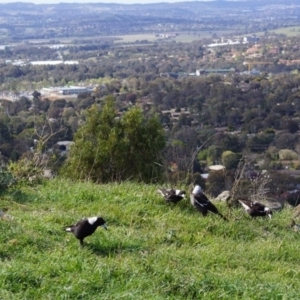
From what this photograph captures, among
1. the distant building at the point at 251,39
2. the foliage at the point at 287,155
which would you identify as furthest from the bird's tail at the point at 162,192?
the distant building at the point at 251,39

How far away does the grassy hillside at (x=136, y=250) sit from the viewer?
339 cm

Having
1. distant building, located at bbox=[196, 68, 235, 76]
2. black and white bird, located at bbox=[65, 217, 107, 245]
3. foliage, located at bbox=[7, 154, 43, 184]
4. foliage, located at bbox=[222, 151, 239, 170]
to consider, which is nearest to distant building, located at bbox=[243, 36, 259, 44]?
distant building, located at bbox=[196, 68, 235, 76]

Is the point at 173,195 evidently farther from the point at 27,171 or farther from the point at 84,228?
the point at 27,171

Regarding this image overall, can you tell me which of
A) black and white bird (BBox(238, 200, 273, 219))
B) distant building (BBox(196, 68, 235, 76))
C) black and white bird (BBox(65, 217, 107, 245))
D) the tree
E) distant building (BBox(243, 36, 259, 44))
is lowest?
distant building (BBox(243, 36, 259, 44))

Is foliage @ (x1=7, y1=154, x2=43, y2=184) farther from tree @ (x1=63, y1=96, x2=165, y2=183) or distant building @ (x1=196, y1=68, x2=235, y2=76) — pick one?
distant building @ (x1=196, y1=68, x2=235, y2=76)

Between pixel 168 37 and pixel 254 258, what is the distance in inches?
2999

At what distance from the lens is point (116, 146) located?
31.6 feet

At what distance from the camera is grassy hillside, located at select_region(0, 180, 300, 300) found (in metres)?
3.39

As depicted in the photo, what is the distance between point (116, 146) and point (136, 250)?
5589 millimetres

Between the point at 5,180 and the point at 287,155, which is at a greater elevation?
the point at 5,180

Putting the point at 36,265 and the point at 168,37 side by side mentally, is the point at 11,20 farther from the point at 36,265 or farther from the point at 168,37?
the point at 36,265

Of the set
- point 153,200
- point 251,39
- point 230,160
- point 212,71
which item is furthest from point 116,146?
point 251,39

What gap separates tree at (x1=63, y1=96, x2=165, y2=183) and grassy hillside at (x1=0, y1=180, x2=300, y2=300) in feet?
7.83

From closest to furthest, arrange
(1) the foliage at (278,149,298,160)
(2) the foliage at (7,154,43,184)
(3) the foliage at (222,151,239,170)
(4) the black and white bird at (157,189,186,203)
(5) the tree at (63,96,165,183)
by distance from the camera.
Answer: (4) the black and white bird at (157,189,186,203) < (2) the foliage at (7,154,43,184) < (5) the tree at (63,96,165,183) < (3) the foliage at (222,151,239,170) < (1) the foliage at (278,149,298,160)
